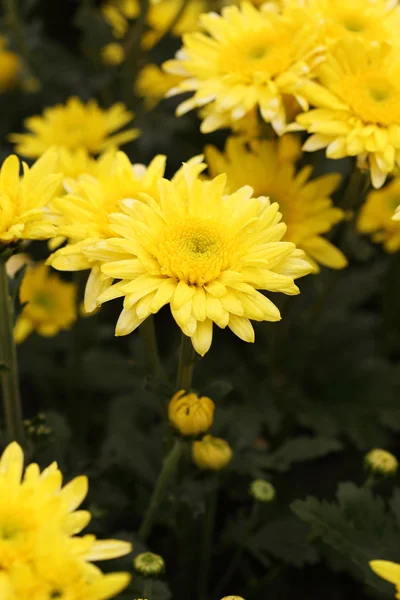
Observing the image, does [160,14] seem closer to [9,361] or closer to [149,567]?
[9,361]

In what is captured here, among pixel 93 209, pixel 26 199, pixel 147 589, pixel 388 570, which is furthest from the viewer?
pixel 93 209

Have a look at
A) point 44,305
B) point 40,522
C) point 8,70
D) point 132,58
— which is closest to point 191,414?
point 40,522

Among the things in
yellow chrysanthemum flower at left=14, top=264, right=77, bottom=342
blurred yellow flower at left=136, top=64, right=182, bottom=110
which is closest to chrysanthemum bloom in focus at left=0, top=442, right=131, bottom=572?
yellow chrysanthemum flower at left=14, top=264, right=77, bottom=342

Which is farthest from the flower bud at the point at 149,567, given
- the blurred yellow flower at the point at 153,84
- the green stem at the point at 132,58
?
the blurred yellow flower at the point at 153,84

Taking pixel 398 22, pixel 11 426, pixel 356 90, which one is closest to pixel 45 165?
pixel 11 426

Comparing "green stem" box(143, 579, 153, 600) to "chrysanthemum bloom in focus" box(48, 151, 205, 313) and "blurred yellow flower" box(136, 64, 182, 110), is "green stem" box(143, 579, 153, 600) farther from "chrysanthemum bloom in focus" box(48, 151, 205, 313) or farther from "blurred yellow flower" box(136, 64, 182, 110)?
"blurred yellow flower" box(136, 64, 182, 110)

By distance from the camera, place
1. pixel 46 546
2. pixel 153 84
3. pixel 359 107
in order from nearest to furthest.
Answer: pixel 46 546
pixel 359 107
pixel 153 84

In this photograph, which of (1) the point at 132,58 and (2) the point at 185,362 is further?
(1) the point at 132,58
